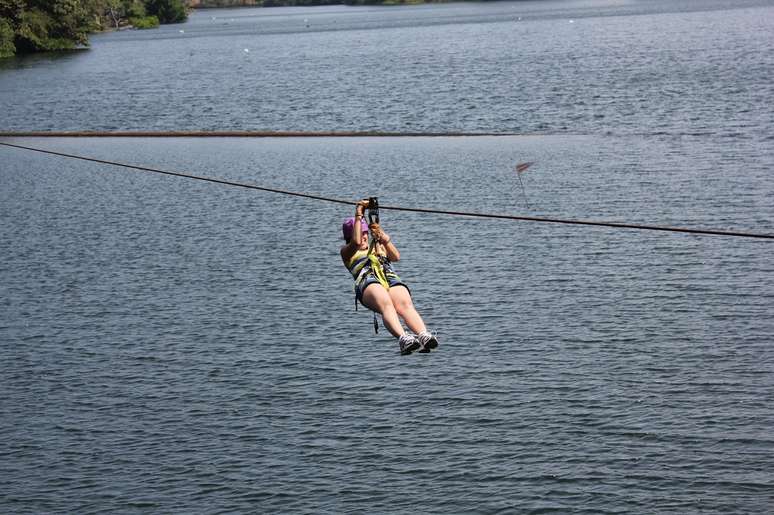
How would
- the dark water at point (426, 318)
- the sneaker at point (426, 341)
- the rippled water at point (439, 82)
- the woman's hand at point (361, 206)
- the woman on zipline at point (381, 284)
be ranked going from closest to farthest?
1. the sneaker at point (426, 341)
2. the woman on zipline at point (381, 284)
3. the woman's hand at point (361, 206)
4. the dark water at point (426, 318)
5. the rippled water at point (439, 82)

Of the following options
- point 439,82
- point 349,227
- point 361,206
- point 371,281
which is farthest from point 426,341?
point 439,82

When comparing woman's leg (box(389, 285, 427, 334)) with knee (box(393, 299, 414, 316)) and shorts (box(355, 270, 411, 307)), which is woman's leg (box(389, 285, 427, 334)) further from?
shorts (box(355, 270, 411, 307))

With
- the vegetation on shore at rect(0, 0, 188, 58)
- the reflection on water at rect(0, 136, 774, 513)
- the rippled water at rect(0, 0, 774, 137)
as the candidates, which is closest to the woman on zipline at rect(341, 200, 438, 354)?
the reflection on water at rect(0, 136, 774, 513)

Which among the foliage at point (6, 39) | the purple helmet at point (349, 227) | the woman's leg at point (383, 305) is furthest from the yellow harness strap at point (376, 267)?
the foliage at point (6, 39)

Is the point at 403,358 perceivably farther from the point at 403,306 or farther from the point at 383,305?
the point at 383,305

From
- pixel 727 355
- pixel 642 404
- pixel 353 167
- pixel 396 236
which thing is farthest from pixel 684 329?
→ pixel 353 167

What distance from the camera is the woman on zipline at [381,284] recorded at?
53.2 ft

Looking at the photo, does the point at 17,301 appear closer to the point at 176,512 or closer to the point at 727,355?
the point at 176,512

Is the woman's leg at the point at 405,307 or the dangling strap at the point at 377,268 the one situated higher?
the dangling strap at the point at 377,268

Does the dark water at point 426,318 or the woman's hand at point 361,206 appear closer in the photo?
the woman's hand at point 361,206

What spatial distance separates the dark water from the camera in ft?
87.2

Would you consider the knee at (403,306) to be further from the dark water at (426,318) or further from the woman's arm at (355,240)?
the dark water at (426,318)

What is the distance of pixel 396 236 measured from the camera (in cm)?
4603

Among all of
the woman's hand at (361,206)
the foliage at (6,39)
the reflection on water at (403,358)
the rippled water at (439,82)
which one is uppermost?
the foliage at (6,39)
